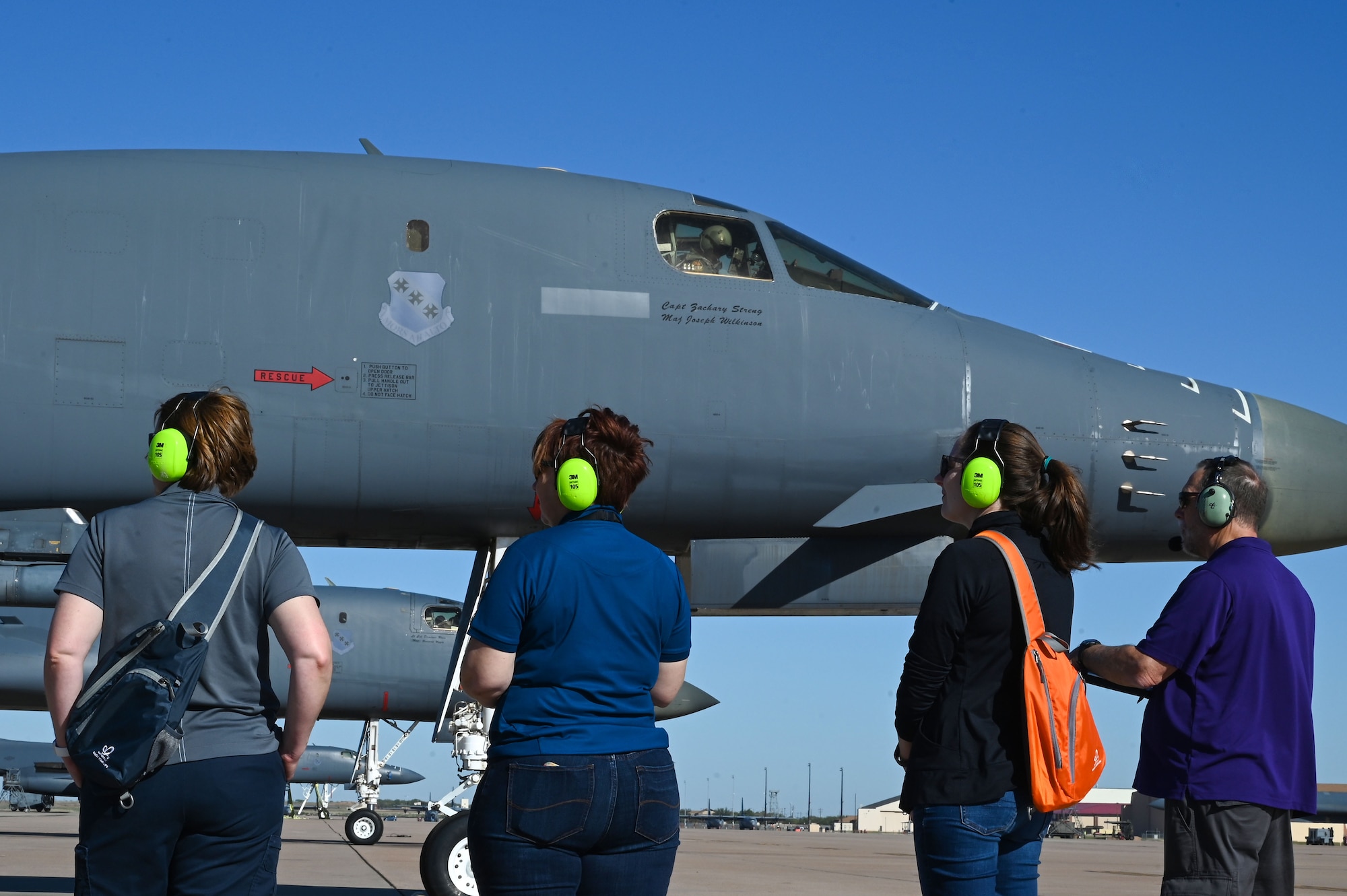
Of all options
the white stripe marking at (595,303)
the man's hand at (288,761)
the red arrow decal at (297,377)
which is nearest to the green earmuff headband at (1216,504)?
the man's hand at (288,761)

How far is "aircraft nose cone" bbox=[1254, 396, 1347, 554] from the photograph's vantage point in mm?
7512

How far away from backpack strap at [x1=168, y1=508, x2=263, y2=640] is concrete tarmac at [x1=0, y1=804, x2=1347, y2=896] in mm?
7432

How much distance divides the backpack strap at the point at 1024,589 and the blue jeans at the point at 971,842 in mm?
453

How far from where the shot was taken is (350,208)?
7.46 meters

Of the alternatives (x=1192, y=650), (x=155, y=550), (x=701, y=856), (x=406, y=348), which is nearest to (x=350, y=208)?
(x=406, y=348)

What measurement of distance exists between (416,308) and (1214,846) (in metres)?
4.88

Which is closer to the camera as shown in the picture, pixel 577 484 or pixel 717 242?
pixel 577 484

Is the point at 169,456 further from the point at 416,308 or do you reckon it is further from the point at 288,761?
the point at 416,308

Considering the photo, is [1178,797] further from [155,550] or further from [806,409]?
[806,409]

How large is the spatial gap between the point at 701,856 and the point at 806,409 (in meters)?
14.0

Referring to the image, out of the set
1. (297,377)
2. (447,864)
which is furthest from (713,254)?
(447,864)

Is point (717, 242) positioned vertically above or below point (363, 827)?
above

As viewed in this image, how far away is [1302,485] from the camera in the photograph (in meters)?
7.53

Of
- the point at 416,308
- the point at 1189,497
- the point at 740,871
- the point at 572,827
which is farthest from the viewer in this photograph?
the point at 740,871
